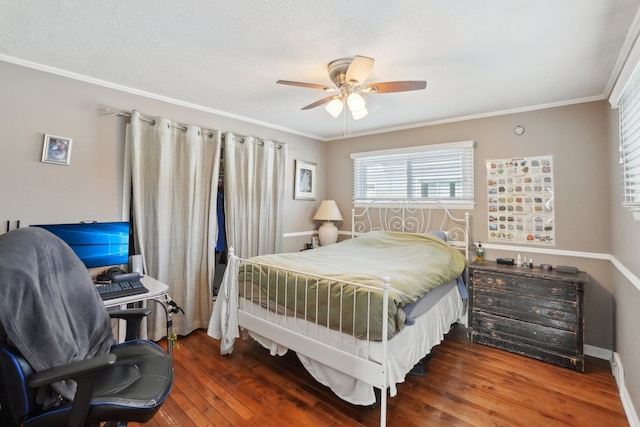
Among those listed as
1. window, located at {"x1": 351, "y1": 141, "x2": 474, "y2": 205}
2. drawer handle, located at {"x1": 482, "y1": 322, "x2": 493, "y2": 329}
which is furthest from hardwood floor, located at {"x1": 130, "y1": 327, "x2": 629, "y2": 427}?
window, located at {"x1": 351, "y1": 141, "x2": 474, "y2": 205}

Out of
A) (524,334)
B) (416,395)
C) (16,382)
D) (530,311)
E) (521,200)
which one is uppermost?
(521,200)

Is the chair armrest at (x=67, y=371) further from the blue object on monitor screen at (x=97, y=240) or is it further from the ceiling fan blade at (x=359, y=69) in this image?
the ceiling fan blade at (x=359, y=69)

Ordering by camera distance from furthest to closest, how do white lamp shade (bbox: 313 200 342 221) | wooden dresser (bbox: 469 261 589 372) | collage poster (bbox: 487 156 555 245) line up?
white lamp shade (bbox: 313 200 342 221) < collage poster (bbox: 487 156 555 245) < wooden dresser (bbox: 469 261 589 372)

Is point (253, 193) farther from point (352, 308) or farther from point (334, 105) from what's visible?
point (352, 308)

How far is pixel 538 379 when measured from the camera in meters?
2.35

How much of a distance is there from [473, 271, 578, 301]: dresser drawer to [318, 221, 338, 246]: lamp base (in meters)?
1.94

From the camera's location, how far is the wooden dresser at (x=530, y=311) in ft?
8.19

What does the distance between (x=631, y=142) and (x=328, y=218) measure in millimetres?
3047

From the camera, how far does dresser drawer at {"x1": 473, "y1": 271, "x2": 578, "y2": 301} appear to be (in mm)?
2543

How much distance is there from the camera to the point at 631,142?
75.5 inches

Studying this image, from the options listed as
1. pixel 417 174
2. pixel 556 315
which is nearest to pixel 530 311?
pixel 556 315

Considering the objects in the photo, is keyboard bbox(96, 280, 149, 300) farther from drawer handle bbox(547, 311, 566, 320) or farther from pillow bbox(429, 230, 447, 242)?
drawer handle bbox(547, 311, 566, 320)

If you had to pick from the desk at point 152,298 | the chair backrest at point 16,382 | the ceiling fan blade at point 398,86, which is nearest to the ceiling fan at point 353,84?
the ceiling fan blade at point 398,86

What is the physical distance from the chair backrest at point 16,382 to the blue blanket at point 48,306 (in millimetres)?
22
